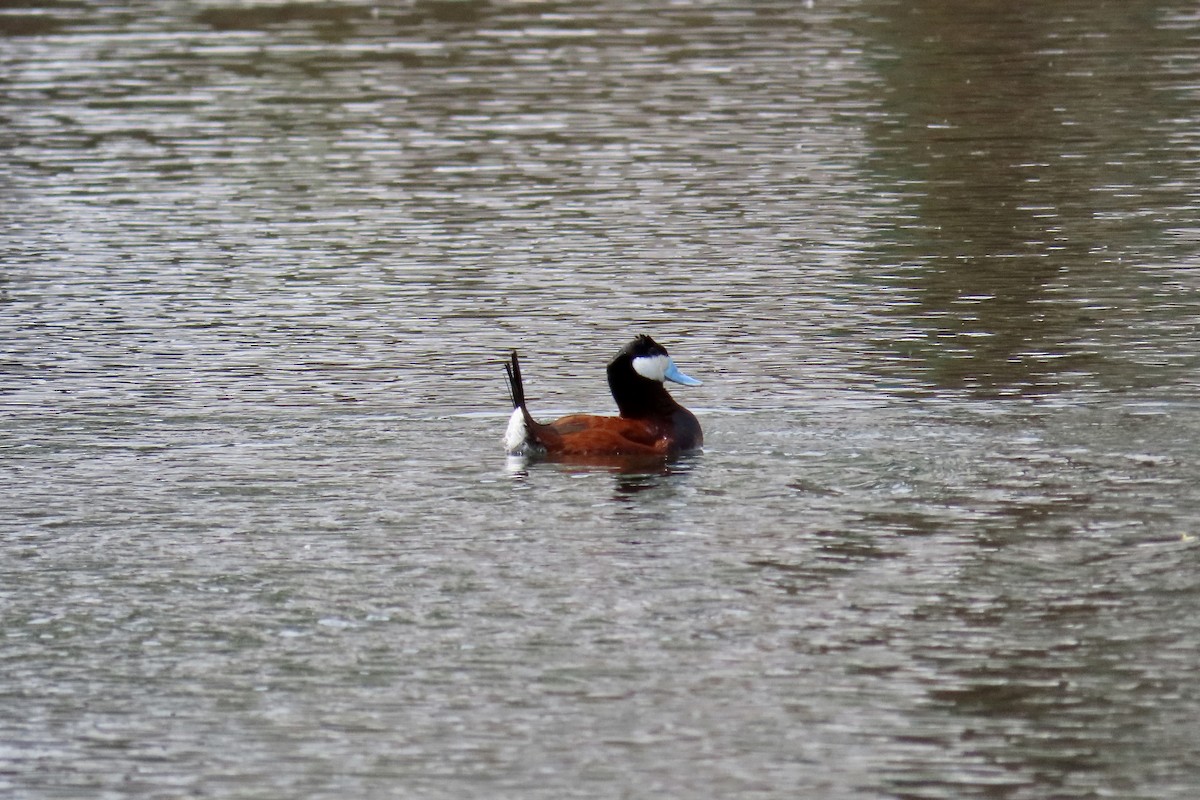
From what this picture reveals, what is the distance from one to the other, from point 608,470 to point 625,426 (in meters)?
0.33

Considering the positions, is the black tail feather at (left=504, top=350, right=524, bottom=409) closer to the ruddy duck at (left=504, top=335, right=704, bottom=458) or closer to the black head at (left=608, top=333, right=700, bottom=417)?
the ruddy duck at (left=504, top=335, right=704, bottom=458)

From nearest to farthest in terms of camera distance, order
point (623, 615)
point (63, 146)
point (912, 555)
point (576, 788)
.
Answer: point (576, 788) → point (623, 615) → point (912, 555) → point (63, 146)

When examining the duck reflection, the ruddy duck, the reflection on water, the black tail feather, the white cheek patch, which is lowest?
the reflection on water

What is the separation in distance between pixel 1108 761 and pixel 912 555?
7.95 ft

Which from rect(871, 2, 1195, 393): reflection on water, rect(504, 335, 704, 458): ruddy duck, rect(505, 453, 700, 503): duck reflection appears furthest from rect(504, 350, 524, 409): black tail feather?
rect(871, 2, 1195, 393): reflection on water

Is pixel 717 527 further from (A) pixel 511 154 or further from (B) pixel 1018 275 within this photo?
(A) pixel 511 154

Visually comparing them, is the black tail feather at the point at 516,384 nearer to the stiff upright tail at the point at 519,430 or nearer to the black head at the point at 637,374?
the stiff upright tail at the point at 519,430

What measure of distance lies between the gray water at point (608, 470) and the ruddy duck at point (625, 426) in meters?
0.27

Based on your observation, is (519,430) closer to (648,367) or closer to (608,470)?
(608,470)

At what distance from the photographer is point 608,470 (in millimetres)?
12070

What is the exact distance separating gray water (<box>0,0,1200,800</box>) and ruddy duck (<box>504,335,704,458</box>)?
10.8 inches

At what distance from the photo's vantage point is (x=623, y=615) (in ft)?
29.8

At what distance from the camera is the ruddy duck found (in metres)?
12.0

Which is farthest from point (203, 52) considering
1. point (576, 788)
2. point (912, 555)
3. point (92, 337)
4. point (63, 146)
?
point (576, 788)
